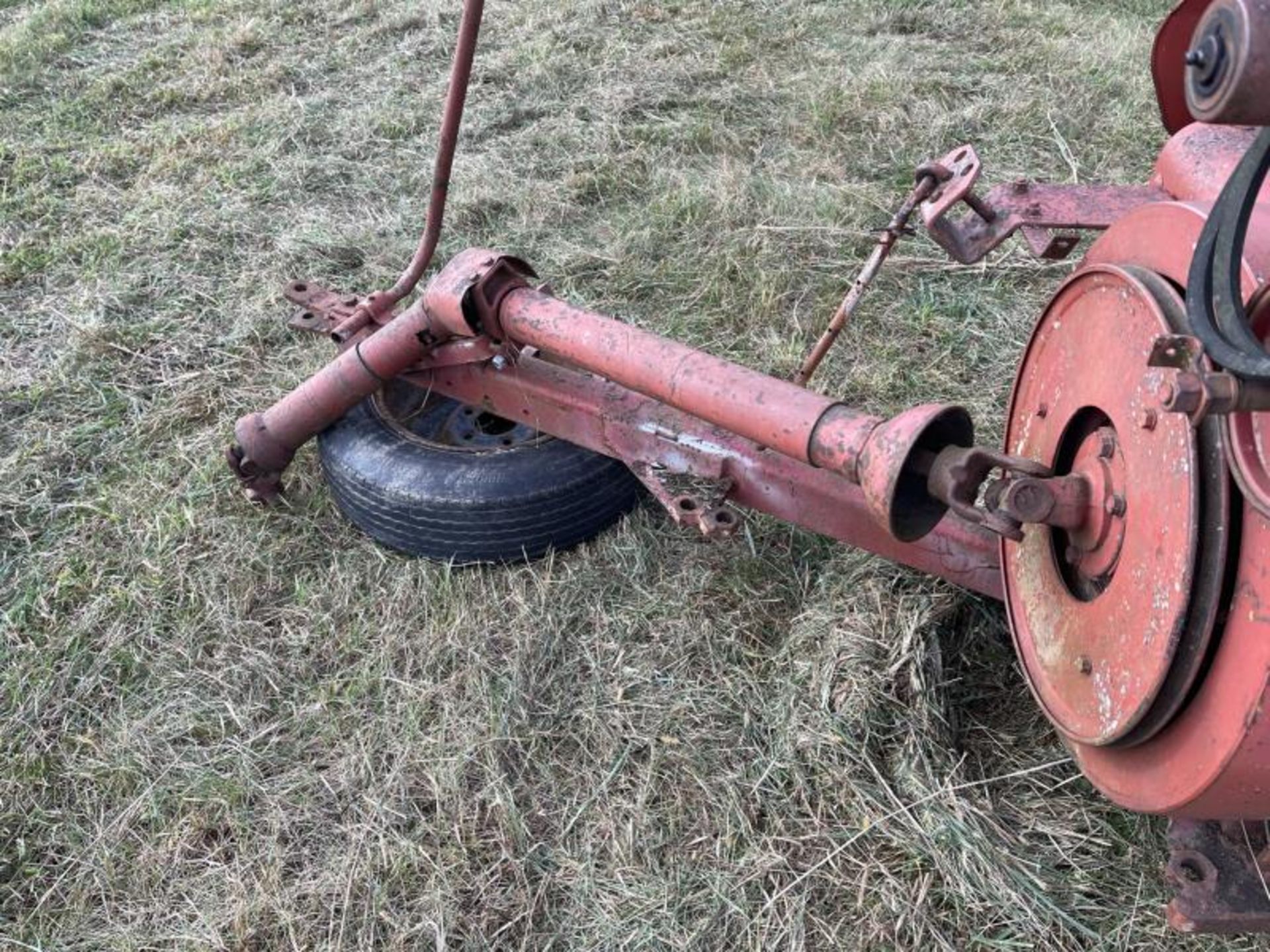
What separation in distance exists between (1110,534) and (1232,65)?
2.90 ft

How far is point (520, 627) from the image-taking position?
2619 mm

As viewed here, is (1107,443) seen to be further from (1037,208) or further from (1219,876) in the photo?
(1219,876)

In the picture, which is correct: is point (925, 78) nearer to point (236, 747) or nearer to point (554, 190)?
point (554, 190)

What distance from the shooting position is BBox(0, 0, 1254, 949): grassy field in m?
2.09

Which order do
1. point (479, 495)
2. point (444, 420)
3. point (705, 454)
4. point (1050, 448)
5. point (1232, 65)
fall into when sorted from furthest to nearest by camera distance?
point (444, 420) → point (479, 495) → point (705, 454) → point (1050, 448) → point (1232, 65)

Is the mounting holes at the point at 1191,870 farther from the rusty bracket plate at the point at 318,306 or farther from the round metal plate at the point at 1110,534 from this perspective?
the rusty bracket plate at the point at 318,306

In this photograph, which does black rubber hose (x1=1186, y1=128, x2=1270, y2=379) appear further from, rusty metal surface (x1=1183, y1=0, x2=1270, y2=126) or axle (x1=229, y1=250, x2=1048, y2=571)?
axle (x1=229, y1=250, x2=1048, y2=571)

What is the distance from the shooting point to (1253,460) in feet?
4.40

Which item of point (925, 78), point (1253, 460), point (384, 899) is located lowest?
point (384, 899)

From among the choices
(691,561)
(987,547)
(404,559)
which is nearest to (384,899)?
(404,559)

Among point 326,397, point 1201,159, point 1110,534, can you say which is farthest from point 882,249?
point 326,397

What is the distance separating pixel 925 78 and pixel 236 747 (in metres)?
4.43

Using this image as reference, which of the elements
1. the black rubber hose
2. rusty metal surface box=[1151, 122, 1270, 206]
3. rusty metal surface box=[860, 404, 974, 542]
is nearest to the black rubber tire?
rusty metal surface box=[860, 404, 974, 542]

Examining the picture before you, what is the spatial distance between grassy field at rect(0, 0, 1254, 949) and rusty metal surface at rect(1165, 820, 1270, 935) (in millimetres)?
254
